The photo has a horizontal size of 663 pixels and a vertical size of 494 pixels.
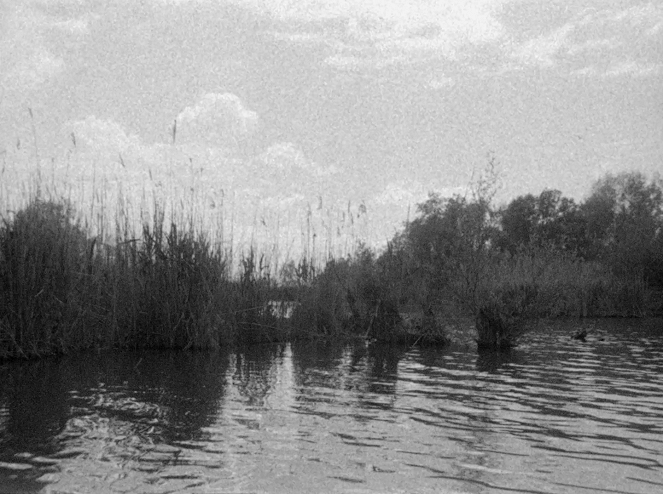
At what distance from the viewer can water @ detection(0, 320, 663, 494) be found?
12.0ft

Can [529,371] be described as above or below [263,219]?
below

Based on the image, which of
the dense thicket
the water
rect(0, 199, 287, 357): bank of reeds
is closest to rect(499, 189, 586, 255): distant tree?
the dense thicket

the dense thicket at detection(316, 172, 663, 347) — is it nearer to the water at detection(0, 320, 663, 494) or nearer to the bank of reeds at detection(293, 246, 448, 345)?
the bank of reeds at detection(293, 246, 448, 345)

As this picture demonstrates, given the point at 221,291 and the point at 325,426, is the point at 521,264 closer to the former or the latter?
the point at 221,291

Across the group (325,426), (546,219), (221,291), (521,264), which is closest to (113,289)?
(221,291)

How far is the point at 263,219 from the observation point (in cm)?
1246

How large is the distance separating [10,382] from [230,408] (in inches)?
107

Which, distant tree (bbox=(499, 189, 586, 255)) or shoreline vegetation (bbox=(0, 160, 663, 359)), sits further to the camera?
distant tree (bbox=(499, 189, 586, 255))

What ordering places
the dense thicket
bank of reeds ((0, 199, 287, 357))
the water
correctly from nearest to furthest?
the water, bank of reeds ((0, 199, 287, 357)), the dense thicket

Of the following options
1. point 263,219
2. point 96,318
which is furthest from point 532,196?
point 96,318

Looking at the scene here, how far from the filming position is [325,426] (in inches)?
196

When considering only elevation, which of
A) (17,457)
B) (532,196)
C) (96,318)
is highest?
(532,196)

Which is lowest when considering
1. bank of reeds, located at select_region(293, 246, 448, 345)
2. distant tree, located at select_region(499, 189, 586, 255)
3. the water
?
the water

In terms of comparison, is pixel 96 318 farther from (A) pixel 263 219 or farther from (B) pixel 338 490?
(B) pixel 338 490
